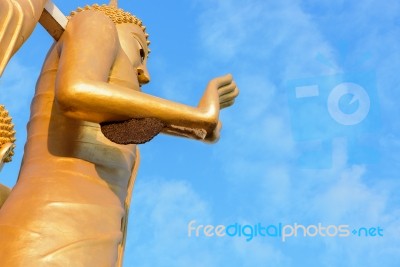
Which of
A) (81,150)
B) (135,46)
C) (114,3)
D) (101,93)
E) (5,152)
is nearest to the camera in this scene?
(101,93)

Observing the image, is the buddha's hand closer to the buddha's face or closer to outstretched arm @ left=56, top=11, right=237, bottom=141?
outstretched arm @ left=56, top=11, right=237, bottom=141

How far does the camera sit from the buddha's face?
3.73 metres

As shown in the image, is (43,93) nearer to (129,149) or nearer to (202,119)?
(129,149)

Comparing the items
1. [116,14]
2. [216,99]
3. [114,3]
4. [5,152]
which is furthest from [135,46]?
[5,152]

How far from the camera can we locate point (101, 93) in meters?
2.85

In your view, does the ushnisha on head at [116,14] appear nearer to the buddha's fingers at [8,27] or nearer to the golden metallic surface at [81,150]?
the golden metallic surface at [81,150]

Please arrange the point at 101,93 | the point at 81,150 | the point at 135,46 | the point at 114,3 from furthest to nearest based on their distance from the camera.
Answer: the point at 114,3 → the point at 135,46 → the point at 81,150 → the point at 101,93

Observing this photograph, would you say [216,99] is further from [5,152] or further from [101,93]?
[5,152]

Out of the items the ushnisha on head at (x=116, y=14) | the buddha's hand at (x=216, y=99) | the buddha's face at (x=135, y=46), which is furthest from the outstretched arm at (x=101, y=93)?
the ushnisha on head at (x=116, y=14)

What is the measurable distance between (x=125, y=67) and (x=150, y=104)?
0.58 m

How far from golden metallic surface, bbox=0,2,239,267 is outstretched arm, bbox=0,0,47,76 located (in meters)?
0.22

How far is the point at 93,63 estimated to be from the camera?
3.03m

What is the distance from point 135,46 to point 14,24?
1.00 metres

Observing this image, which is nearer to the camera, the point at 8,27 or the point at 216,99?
the point at 8,27
